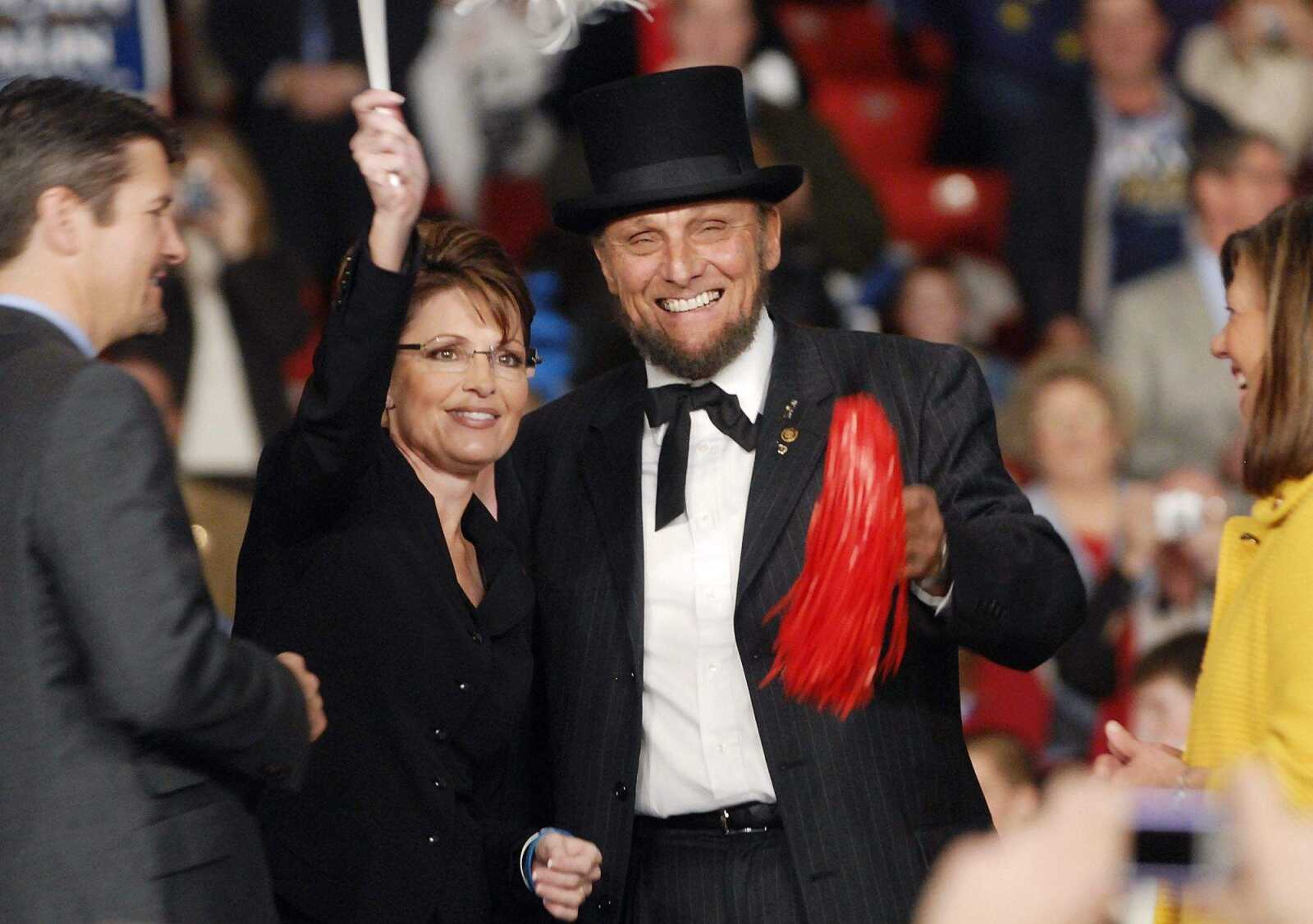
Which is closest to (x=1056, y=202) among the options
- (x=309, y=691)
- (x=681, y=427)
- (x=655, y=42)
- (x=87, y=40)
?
(x=655, y=42)

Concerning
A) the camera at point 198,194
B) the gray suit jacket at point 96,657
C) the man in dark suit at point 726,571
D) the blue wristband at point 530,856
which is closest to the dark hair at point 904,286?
the camera at point 198,194

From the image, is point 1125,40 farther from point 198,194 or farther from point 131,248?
point 131,248

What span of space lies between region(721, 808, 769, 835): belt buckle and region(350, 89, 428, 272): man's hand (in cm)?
110

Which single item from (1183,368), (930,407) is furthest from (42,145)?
(1183,368)

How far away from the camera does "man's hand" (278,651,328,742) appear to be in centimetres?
285

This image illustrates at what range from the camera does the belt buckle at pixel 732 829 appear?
339 centimetres

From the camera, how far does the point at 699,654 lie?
136 inches

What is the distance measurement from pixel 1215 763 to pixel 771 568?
0.81 m

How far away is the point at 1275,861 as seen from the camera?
4.41 ft

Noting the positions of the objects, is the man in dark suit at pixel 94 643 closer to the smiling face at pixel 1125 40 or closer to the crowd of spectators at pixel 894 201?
the crowd of spectators at pixel 894 201

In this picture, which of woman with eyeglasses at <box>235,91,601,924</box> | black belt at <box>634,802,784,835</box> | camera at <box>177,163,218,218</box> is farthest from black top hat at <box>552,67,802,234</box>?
camera at <box>177,163,218,218</box>

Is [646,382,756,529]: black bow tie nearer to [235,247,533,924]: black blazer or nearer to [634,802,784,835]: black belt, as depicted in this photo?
[235,247,533,924]: black blazer

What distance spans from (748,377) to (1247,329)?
3.16ft

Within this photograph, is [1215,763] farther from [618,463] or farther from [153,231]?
[153,231]
